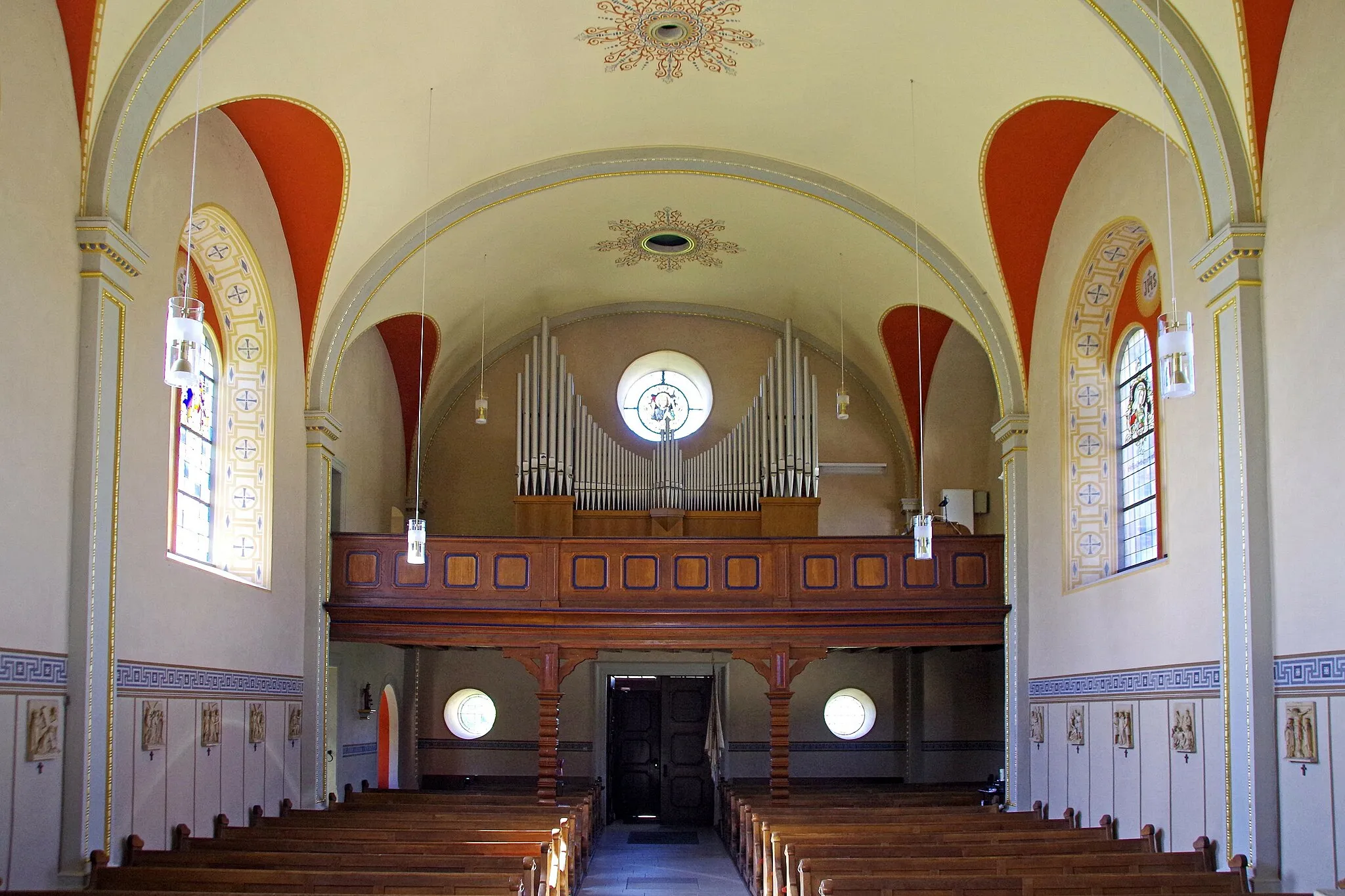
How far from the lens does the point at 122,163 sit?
952 centimetres

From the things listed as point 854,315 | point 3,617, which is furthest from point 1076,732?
point 3,617

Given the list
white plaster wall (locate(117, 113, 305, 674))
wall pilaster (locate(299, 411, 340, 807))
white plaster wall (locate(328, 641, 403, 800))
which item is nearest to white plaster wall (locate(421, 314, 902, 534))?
white plaster wall (locate(328, 641, 403, 800))

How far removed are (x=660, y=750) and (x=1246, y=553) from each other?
13483 millimetres

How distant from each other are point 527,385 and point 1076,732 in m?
8.99

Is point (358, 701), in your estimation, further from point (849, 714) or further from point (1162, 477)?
point (1162, 477)

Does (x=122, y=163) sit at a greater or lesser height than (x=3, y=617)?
greater

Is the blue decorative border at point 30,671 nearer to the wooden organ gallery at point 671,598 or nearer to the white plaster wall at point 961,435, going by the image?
the wooden organ gallery at point 671,598

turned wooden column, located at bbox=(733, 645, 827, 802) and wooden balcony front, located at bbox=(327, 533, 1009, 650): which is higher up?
wooden balcony front, located at bbox=(327, 533, 1009, 650)

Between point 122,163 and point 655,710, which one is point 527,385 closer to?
point 655,710

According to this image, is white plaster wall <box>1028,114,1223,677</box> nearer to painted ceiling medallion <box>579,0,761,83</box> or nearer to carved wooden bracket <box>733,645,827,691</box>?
carved wooden bracket <box>733,645,827,691</box>

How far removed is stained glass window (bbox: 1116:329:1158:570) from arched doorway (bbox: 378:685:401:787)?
11236mm

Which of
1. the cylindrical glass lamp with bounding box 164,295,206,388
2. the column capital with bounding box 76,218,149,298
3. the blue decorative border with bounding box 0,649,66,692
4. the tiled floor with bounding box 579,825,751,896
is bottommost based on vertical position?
the tiled floor with bounding box 579,825,751,896

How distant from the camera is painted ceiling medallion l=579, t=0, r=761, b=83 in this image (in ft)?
37.6

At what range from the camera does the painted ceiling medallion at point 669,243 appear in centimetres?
1698
